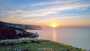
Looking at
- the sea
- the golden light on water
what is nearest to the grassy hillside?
the sea

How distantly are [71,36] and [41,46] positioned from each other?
439 mm

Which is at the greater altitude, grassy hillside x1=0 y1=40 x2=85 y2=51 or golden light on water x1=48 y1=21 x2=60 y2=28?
golden light on water x1=48 y1=21 x2=60 y2=28

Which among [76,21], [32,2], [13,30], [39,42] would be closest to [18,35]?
[13,30]

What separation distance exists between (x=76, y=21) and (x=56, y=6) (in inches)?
13.7

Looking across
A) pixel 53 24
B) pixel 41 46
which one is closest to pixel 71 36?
pixel 53 24

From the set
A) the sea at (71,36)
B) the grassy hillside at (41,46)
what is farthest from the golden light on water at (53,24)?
the grassy hillside at (41,46)

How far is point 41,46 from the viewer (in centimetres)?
298

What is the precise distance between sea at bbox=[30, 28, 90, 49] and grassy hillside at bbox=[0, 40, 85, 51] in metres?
0.06

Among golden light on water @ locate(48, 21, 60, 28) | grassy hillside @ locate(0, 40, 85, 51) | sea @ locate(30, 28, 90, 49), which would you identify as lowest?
grassy hillside @ locate(0, 40, 85, 51)

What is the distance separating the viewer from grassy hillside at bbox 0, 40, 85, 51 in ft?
9.53

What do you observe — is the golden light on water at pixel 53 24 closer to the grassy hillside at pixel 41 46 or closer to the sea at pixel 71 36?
the sea at pixel 71 36

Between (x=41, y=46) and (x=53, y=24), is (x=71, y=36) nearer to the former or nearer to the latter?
(x=53, y=24)

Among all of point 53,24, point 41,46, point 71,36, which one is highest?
point 53,24

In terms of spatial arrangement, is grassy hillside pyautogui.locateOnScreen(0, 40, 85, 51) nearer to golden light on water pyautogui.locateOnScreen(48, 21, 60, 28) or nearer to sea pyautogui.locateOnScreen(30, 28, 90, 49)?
sea pyautogui.locateOnScreen(30, 28, 90, 49)
